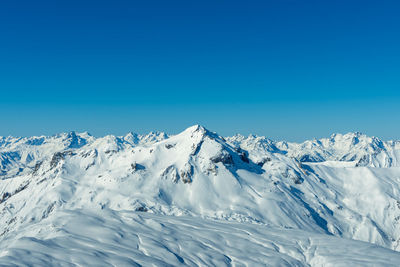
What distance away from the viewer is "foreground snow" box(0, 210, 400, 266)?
158 feet

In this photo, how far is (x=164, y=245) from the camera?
59.6 meters

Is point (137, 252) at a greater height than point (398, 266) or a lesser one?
lesser

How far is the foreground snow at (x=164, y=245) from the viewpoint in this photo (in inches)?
1892

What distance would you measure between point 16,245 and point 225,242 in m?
37.2

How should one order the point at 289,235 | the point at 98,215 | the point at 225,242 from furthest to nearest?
the point at 289,235
the point at 98,215
the point at 225,242

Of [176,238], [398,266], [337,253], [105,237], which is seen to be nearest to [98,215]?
[105,237]

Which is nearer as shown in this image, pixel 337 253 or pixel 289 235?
pixel 337 253

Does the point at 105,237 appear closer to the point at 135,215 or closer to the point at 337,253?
the point at 135,215

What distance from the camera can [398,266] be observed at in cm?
5453

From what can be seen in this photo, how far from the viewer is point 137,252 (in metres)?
53.8

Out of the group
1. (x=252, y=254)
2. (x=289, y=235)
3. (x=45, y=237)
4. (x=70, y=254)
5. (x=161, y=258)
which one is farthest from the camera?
(x=289, y=235)

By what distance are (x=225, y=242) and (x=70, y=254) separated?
30955mm

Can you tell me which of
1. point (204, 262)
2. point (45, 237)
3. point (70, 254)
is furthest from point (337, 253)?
point (45, 237)

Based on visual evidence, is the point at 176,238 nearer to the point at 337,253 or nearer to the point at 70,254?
the point at 70,254
